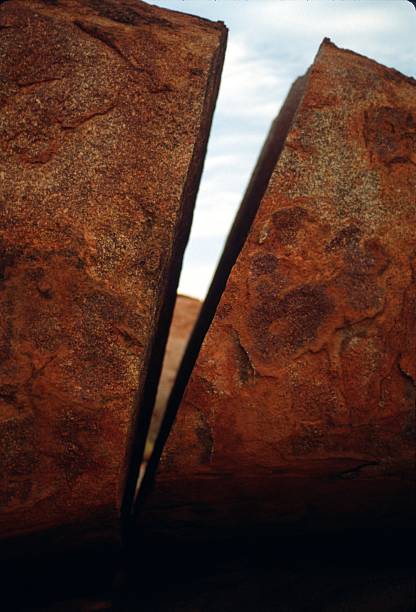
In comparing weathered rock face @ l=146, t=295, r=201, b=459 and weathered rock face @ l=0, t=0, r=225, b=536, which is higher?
weathered rock face @ l=0, t=0, r=225, b=536

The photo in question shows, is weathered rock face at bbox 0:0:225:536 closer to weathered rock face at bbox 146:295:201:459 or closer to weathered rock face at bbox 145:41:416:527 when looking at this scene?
weathered rock face at bbox 145:41:416:527

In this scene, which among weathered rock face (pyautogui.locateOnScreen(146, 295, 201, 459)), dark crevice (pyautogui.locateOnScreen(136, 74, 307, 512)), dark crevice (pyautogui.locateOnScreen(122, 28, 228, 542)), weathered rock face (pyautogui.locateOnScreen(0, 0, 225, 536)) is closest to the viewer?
weathered rock face (pyautogui.locateOnScreen(0, 0, 225, 536))

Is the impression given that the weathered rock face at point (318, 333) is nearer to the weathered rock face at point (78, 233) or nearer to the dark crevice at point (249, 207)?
the weathered rock face at point (78, 233)

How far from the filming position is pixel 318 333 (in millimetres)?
1438

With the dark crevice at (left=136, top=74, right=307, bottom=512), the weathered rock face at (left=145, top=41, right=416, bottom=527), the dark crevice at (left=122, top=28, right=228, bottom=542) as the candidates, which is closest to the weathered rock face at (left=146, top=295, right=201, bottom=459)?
A: the dark crevice at (left=136, top=74, right=307, bottom=512)

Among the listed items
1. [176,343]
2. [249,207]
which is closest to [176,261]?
[249,207]

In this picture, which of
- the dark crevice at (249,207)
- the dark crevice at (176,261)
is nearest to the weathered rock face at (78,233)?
the dark crevice at (176,261)

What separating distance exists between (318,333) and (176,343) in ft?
13.3

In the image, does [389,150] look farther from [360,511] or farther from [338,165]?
[360,511]

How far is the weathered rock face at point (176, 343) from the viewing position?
473 cm

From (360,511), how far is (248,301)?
0.83 m

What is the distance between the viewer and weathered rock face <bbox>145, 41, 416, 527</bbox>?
1.42 meters

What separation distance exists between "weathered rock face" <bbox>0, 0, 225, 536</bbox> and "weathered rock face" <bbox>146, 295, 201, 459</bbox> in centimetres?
292

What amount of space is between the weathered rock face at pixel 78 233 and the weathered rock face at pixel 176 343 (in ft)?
9.59
